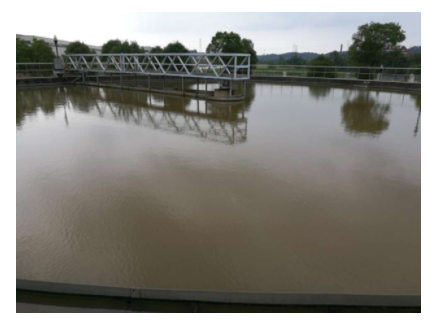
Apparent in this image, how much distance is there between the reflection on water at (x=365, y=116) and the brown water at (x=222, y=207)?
23cm

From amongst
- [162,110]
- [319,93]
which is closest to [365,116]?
[319,93]

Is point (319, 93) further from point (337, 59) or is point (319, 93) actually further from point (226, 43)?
point (337, 59)

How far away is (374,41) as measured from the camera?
2614 centimetres

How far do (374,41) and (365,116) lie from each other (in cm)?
2012

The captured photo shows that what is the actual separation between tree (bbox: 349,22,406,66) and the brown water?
859 inches

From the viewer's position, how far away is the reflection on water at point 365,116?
856 centimetres

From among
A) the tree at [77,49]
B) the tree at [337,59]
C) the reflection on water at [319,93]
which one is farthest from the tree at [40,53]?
the tree at [337,59]

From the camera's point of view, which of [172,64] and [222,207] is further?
[172,64]

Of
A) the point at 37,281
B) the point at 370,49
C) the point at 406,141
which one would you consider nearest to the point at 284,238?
the point at 37,281

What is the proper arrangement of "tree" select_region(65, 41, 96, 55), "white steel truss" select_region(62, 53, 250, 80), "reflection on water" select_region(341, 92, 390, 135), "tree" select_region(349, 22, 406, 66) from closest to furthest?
"reflection on water" select_region(341, 92, 390, 135)
"white steel truss" select_region(62, 53, 250, 80)
"tree" select_region(349, 22, 406, 66)
"tree" select_region(65, 41, 96, 55)

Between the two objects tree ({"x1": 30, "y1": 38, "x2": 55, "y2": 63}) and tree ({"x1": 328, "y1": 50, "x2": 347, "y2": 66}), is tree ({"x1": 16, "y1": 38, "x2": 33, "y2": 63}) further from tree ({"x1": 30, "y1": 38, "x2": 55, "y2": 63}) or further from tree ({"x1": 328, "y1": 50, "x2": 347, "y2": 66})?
tree ({"x1": 328, "y1": 50, "x2": 347, "y2": 66})

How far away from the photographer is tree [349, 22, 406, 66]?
25.9 m

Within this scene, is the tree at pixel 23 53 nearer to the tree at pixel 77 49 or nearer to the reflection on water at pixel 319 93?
the tree at pixel 77 49

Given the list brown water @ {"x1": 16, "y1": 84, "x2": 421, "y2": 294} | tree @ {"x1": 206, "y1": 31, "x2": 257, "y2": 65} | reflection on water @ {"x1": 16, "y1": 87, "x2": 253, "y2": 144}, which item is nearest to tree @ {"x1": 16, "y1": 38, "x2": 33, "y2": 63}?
reflection on water @ {"x1": 16, "y1": 87, "x2": 253, "y2": 144}
